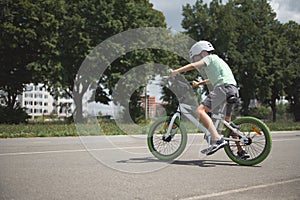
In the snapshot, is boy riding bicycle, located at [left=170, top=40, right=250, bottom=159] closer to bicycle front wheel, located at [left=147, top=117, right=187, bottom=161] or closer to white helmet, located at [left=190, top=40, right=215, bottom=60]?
white helmet, located at [left=190, top=40, right=215, bottom=60]

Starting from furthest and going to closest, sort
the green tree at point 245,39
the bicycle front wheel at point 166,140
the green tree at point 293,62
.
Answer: the green tree at point 293,62
the green tree at point 245,39
the bicycle front wheel at point 166,140

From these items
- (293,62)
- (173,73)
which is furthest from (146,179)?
(293,62)

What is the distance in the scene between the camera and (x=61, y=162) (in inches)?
234

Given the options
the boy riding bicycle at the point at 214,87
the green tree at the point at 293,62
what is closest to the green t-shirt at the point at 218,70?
the boy riding bicycle at the point at 214,87

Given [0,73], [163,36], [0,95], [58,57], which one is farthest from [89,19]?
[0,95]

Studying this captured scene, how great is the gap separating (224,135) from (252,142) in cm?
46

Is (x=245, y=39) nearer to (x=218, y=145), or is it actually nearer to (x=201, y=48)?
(x=201, y=48)

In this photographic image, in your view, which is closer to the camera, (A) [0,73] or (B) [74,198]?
(B) [74,198]

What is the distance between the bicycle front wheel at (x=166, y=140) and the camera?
607 centimetres

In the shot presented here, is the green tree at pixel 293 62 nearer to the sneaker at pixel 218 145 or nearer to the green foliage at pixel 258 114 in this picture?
the green foliage at pixel 258 114

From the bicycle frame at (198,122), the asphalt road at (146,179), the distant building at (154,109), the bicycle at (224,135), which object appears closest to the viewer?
the asphalt road at (146,179)

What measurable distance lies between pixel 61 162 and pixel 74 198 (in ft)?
8.77

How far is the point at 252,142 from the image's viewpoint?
226 inches

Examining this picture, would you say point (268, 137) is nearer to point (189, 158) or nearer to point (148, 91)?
point (189, 158)
